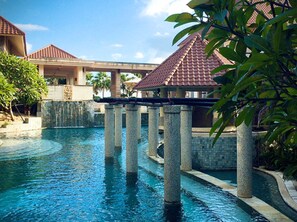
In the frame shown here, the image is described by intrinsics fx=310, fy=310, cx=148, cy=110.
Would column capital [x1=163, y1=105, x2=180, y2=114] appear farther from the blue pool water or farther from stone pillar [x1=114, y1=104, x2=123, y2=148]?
stone pillar [x1=114, y1=104, x2=123, y2=148]

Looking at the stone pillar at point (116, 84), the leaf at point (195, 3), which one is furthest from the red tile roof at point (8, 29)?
the leaf at point (195, 3)

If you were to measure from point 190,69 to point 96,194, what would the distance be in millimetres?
8544

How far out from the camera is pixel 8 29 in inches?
1264

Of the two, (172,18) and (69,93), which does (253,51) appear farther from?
(69,93)

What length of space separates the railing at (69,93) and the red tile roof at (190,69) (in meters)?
22.0

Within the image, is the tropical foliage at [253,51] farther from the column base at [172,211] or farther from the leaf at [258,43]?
the column base at [172,211]

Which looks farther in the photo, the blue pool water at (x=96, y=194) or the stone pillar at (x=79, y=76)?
the stone pillar at (x=79, y=76)

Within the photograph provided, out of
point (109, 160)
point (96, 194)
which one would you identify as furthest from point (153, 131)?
point (96, 194)

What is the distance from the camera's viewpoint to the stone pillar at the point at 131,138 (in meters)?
13.0

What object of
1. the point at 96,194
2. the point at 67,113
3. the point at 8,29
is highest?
the point at 8,29

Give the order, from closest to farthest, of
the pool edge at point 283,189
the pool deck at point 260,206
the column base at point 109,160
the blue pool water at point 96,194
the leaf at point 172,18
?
the leaf at point 172,18, the pool deck at point 260,206, the blue pool water at point 96,194, the pool edge at point 283,189, the column base at point 109,160

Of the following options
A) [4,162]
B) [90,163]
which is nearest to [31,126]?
[4,162]

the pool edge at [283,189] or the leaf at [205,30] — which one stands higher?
the leaf at [205,30]

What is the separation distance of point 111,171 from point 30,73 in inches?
863
